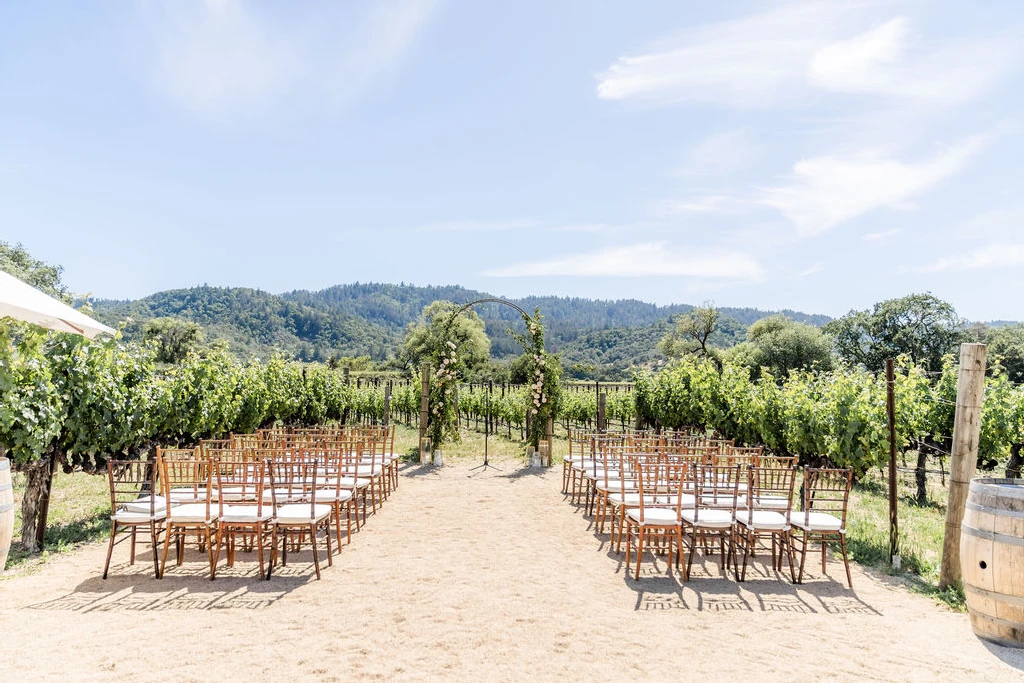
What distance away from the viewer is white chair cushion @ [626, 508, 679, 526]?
4652 millimetres

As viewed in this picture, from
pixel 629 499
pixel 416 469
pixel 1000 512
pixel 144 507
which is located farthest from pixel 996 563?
pixel 416 469

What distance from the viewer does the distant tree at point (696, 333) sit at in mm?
35938

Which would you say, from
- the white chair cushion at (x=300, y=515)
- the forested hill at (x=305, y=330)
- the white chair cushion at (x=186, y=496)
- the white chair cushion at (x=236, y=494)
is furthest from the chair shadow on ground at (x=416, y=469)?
the forested hill at (x=305, y=330)

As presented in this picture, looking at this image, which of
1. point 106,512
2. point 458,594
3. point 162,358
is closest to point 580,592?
point 458,594

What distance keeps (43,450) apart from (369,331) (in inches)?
4126

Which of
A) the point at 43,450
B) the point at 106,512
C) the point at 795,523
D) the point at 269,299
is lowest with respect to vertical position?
the point at 106,512

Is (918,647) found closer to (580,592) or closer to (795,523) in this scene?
(795,523)

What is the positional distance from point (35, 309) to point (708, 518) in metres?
4.78

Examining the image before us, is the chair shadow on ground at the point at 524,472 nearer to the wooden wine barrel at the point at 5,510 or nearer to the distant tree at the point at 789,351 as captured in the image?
the wooden wine barrel at the point at 5,510

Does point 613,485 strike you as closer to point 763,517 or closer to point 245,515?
point 763,517

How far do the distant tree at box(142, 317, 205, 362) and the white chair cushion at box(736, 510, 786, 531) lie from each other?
4077 cm

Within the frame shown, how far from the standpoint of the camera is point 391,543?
562 cm

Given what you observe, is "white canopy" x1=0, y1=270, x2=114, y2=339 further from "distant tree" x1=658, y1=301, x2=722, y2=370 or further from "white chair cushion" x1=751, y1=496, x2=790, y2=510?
"distant tree" x1=658, y1=301, x2=722, y2=370

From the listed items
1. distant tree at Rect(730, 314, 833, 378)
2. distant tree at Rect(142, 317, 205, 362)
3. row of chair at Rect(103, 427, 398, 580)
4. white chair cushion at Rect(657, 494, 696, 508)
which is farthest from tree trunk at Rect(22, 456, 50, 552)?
distant tree at Rect(142, 317, 205, 362)
